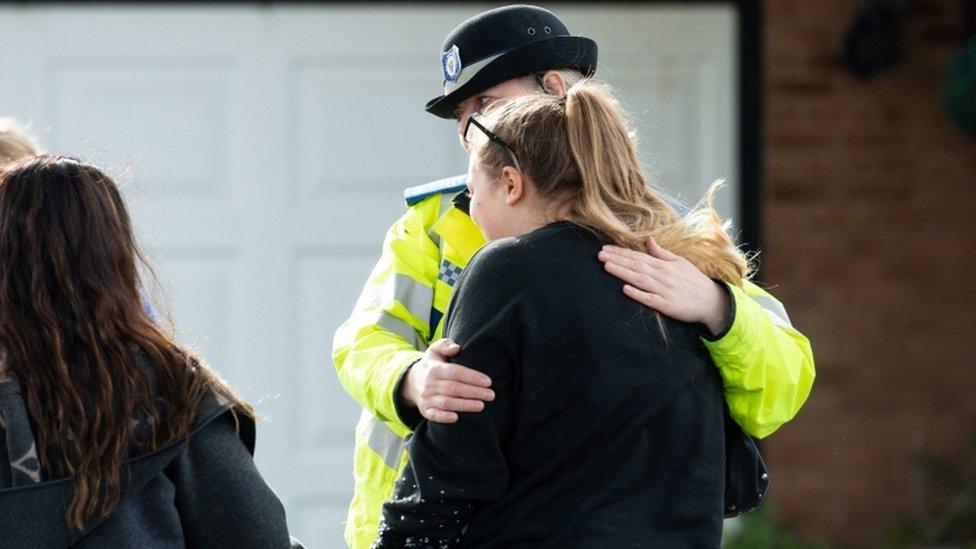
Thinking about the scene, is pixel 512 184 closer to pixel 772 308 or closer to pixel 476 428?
pixel 476 428

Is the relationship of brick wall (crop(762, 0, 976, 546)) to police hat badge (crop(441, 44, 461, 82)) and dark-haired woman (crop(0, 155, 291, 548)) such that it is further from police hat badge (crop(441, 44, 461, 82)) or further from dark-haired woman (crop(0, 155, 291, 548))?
dark-haired woman (crop(0, 155, 291, 548))

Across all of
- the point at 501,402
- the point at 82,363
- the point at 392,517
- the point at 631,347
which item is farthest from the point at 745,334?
the point at 82,363

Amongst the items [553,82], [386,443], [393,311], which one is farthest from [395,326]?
[553,82]

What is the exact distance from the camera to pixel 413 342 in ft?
8.08

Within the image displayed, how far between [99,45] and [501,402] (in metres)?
3.69

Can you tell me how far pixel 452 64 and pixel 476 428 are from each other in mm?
788

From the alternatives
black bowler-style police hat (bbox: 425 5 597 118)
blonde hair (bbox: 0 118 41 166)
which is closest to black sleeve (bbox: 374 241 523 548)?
black bowler-style police hat (bbox: 425 5 597 118)

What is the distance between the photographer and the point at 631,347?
204cm

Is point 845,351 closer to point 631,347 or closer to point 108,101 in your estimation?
point 108,101

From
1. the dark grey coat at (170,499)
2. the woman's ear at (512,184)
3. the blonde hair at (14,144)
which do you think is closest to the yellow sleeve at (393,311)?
the dark grey coat at (170,499)

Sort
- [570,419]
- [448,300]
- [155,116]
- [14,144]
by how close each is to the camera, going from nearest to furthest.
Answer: [570,419]
[448,300]
[14,144]
[155,116]

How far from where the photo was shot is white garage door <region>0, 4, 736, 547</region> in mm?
5289

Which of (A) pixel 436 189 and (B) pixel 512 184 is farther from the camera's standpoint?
(A) pixel 436 189

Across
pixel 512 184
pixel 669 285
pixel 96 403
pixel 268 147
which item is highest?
pixel 512 184
